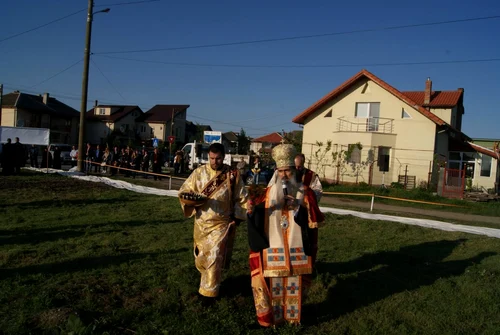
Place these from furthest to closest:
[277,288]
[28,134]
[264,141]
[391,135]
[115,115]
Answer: [264,141] < [115,115] < [391,135] < [28,134] < [277,288]

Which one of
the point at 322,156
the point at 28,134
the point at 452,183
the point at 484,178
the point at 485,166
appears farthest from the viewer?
the point at 485,166

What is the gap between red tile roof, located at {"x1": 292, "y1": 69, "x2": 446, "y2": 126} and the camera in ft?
79.1

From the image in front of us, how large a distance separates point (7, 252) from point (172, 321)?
354 cm

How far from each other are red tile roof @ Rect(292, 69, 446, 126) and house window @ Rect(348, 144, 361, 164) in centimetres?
397

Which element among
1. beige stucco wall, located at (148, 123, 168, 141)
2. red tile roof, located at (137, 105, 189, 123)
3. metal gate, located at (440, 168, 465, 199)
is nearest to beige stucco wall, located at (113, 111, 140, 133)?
red tile roof, located at (137, 105, 189, 123)

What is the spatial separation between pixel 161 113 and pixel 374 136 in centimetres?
4481

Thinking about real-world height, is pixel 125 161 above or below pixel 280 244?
above

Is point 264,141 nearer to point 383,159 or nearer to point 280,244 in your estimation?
point 383,159

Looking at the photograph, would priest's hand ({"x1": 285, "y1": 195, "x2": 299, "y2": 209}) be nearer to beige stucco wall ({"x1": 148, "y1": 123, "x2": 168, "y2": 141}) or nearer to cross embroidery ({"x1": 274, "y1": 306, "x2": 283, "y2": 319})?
cross embroidery ({"x1": 274, "y1": 306, "x2": 283, "y2": 319})

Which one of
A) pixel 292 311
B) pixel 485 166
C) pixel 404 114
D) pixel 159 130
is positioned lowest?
pixel 292 311

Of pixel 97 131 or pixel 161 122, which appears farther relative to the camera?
pixel 161 122

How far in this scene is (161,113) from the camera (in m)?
64.2

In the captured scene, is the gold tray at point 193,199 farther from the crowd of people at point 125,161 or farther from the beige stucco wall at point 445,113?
the beige stucco wall at point 445,113

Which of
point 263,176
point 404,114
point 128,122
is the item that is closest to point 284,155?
point 263,176
